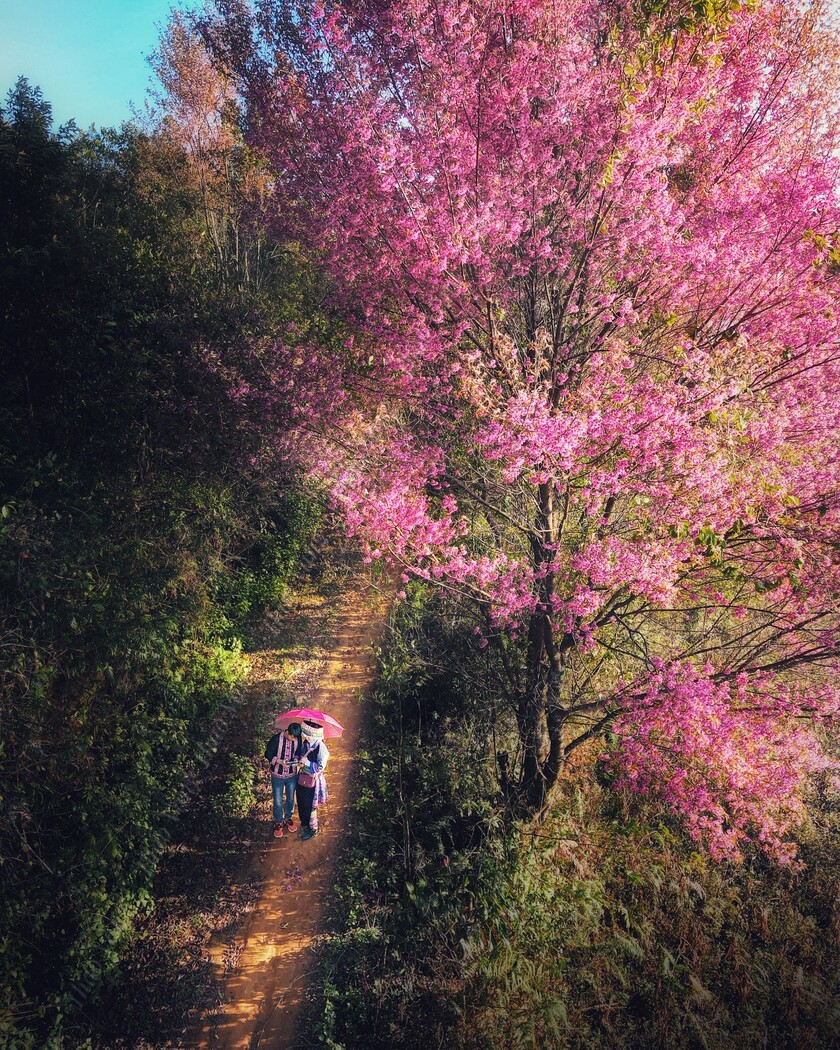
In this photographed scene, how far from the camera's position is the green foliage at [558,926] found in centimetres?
554

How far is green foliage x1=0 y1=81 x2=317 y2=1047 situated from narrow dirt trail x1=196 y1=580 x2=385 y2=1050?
3.96ft

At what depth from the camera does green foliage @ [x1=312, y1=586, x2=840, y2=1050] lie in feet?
18.2

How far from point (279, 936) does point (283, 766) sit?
1.96 meters

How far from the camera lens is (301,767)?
23.9 feet

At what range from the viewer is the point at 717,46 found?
4621 millimetres

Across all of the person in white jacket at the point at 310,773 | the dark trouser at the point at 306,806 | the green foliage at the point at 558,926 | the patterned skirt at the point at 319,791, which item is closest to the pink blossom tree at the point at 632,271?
the green foliage at the point at 558,926

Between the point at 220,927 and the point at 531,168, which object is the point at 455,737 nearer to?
the point at 220,927

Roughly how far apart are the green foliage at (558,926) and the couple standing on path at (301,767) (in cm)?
92

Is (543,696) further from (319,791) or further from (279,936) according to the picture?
(279,936)

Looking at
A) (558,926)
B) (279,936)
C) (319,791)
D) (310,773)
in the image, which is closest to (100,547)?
(310,773)

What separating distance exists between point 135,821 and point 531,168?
9166mm

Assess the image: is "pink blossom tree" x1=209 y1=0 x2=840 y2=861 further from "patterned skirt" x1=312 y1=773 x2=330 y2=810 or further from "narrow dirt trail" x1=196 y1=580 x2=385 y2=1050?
"narrow dirt trail" x1=196 y1=580 x2=385 y2=1050

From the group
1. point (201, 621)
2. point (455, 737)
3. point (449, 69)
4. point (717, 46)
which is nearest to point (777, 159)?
point (717, 46)

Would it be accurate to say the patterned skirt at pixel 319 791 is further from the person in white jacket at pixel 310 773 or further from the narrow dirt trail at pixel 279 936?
the narrow dirt trail at pixel 279 936
